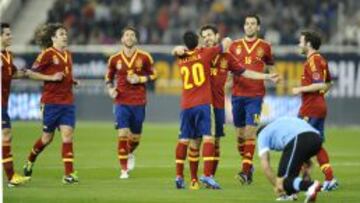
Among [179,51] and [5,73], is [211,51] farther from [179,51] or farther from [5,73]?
[5,73]

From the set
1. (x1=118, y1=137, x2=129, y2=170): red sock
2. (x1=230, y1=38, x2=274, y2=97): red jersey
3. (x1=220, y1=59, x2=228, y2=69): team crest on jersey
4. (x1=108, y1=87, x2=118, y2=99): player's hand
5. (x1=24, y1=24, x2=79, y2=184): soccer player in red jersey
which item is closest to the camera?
(x1=220, y1=59, x2=228, y2=69): team crest on jersey

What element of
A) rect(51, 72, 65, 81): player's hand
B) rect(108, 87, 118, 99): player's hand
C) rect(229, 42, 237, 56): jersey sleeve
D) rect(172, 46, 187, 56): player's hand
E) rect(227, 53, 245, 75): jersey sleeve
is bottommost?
rect(108, 87, 118, 99): player's hand

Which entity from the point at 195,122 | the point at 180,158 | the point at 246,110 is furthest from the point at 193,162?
the point at 246,110

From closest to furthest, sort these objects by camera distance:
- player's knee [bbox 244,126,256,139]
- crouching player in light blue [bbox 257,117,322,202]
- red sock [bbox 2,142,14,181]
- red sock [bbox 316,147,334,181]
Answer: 1. crouching player in light blue [bbox 257,117,322,202]
2. red sock [bbox 316,147,334,181]
3. red sock [bbox 2,142,14,181]
4. player's knee [bbox 244,126,256,139]

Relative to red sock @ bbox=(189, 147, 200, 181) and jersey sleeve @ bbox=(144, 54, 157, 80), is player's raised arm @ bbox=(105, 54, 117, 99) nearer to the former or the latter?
jersey sleeve @ bbox=(144, 54, 157, 80)

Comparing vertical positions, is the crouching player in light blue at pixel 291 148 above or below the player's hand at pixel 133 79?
below

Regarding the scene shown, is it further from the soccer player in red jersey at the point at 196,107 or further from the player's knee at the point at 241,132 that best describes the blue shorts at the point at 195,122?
the player's knee at the point at 241,132

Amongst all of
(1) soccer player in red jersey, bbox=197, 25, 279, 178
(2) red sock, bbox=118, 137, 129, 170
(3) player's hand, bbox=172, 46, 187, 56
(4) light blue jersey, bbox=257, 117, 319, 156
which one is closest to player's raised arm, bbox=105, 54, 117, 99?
(2) red sock, bbox=118, 137, 129, 170

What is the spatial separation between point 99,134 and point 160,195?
15380 mm

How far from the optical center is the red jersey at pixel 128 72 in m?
20.5

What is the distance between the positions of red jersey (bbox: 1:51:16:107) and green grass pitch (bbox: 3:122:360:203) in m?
1.44

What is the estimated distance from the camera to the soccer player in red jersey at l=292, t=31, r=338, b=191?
17656 mm

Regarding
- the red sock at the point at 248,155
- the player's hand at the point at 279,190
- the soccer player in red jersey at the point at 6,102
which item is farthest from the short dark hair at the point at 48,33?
the player's hand at the point at 279,190

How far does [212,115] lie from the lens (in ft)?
61.3
